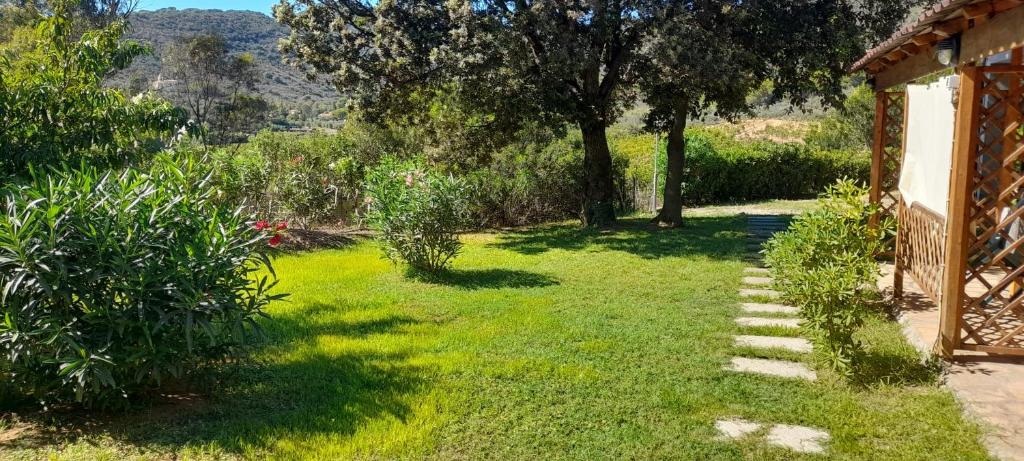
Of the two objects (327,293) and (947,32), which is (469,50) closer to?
(327,293)

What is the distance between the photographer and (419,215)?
8.31 metres

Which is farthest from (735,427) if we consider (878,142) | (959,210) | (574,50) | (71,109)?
(574,50)

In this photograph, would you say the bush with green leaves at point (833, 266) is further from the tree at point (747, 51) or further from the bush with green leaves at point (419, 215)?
the tree at point (747, 51)

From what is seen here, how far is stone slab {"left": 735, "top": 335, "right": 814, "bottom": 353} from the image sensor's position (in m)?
5.59

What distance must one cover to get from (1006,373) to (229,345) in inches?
195

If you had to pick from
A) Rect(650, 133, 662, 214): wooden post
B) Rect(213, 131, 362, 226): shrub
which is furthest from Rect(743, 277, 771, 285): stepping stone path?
Rect(650, 133, 662, 214): wooden post

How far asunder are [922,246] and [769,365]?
74.1 inches

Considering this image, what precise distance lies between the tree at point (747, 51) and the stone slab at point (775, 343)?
215 inches

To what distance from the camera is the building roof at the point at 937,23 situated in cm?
403

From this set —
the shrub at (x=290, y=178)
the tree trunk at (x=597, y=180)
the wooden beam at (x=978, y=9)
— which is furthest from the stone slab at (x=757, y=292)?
the shrub at (x=290, y=178)

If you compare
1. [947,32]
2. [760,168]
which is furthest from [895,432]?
[760,168]

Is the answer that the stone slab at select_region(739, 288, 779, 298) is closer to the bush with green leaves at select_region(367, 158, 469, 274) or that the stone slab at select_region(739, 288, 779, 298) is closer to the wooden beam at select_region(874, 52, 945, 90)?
the wooden beam at select_region(874, 52, 945, 90)

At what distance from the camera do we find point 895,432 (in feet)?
12.9

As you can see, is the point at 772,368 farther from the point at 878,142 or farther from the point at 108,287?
the point at 108,287
